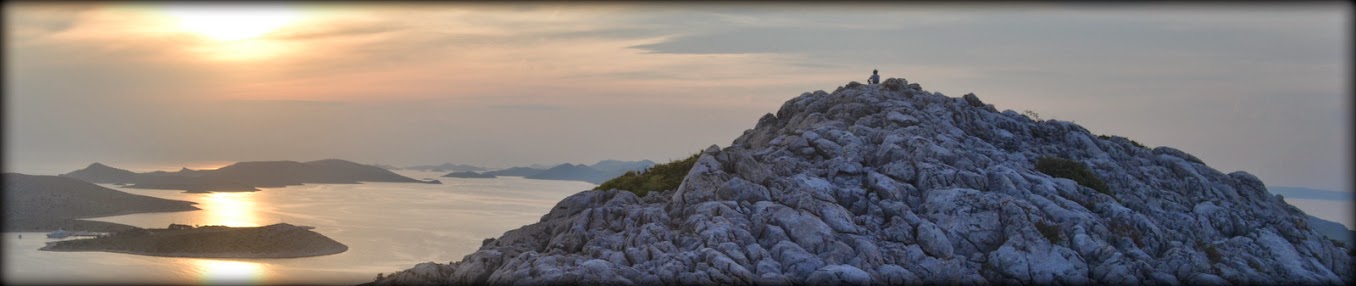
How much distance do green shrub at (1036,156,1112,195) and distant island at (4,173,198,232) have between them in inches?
4287

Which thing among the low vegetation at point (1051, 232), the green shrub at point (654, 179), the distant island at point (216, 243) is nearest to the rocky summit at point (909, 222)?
the low vegetation at point (1051, 232)

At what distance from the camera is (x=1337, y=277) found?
1619 inches

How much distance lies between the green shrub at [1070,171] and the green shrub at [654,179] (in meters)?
13.2

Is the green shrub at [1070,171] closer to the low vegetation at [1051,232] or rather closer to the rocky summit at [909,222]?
the rocky summit at [909,222]

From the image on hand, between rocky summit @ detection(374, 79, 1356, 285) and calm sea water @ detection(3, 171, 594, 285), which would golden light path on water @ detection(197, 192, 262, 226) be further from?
rocky summit @ detection(374, 79, 1356, 285)

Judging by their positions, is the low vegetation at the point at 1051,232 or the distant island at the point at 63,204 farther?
the distant island at the point at 63,204

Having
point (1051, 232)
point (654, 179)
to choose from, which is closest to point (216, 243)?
point (654, 179)

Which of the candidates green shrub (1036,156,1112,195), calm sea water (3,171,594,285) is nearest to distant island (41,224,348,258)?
calm sea water (3,171,594,285)

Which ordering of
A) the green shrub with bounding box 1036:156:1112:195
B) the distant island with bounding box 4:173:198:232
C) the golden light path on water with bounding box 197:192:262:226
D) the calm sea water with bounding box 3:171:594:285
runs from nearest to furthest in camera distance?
the green shrub with bounding box 1036:156:1112:195 → the calm sea water with bounding box 3:171:594:285 → the golden light path on water with bounding box 197:192:262:226 → the distant island with bounding box 4:173:198:232

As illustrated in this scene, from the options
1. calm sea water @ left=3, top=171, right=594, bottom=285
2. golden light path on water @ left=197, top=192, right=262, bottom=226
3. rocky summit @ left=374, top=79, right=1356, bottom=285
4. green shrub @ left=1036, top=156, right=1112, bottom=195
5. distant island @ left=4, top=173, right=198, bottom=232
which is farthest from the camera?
distant island @ left=4, top=173, right=198, bottom=232

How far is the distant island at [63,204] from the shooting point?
438 feet

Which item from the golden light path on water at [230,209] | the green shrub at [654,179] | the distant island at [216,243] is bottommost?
Result: the golden light path on water at [230,209]

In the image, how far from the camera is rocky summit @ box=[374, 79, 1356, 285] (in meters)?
35.5

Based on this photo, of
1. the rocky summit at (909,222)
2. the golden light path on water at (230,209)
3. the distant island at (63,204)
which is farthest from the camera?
the distant island at (63,204)
